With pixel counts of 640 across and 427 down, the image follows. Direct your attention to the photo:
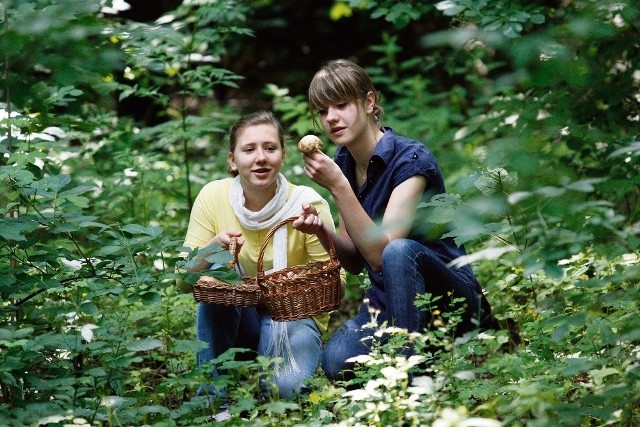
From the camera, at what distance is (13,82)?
6.95 ft

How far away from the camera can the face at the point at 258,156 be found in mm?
3451

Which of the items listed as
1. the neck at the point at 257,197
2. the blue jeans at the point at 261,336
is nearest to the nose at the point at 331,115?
the neck at the point at 257,197

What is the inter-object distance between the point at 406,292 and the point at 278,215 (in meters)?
0.65

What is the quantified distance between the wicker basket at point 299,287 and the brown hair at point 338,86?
507mm

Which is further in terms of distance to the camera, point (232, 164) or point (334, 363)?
point (232, 164)

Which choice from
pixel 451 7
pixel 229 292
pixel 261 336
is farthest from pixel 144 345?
pixel 451 7

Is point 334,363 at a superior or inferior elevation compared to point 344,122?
inferior

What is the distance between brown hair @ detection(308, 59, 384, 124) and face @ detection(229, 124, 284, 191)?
21 centimetres

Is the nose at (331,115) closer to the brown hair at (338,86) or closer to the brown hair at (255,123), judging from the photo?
the brown hair at (338,86)

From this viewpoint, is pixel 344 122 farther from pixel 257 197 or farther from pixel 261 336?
pixel 261 336

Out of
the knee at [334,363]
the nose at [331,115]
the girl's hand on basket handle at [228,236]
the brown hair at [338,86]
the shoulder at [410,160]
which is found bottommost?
the knee at [334,363]

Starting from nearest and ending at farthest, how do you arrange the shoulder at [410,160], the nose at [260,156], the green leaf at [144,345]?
the green leaf at [144,345] → the shoulder at [410,160] → the nose at [260,156]

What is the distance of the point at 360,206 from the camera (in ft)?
10.5

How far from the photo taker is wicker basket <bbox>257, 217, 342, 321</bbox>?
3.17 metres
